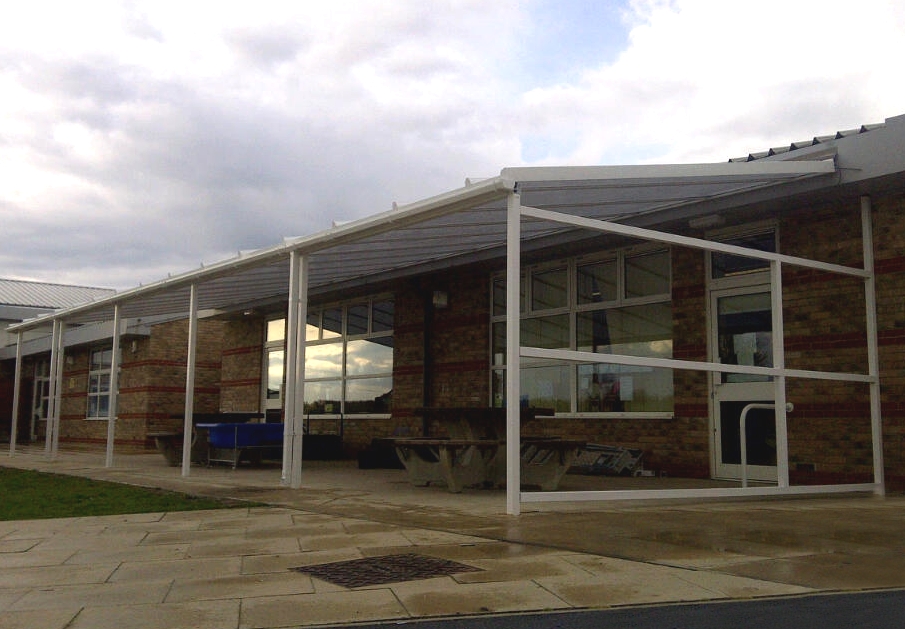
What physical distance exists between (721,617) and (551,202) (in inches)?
236

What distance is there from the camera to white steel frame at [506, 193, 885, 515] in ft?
25.8

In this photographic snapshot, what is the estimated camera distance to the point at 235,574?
527cm

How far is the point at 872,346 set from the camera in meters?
10.1

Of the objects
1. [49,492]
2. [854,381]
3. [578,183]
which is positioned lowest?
[49,492]

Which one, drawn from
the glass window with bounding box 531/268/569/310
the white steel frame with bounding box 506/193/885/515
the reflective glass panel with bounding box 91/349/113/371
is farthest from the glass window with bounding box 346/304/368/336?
the reflective glass panel with bounding box 91/349/113/371

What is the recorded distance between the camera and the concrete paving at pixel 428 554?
4.42 metres

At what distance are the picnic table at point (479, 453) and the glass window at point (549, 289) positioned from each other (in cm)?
350

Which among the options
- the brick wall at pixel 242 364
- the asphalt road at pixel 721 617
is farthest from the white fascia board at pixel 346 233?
the brick wall at pixel 242 364

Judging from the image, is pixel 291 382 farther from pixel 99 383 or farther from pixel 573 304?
pixel 99 383

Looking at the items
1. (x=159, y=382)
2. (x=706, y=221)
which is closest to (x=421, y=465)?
(x=706, y=221)

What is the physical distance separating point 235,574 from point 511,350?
3.45 meters

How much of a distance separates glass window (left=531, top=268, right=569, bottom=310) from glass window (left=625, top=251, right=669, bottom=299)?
4.13 ft

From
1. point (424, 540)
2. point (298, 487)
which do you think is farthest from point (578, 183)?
point (298, 487)

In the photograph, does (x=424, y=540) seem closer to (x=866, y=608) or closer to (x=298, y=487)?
(x=866, y=608)
